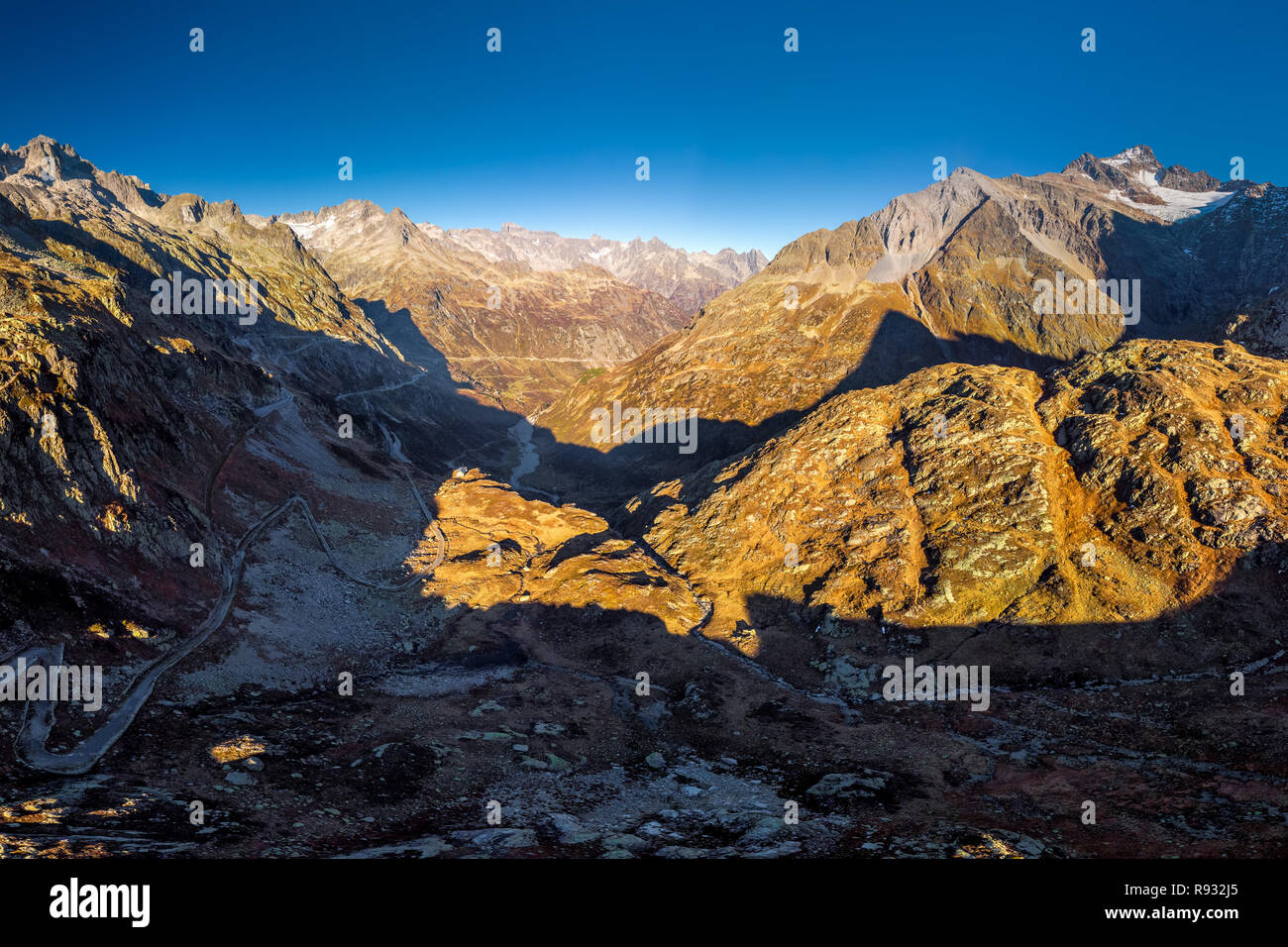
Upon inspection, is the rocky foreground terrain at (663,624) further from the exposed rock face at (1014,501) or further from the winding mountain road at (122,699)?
the exposed rock face at (1014,501)

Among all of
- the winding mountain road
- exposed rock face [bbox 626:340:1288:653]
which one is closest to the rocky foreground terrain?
the winding mountain road

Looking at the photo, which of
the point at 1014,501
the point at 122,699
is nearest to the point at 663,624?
the point at 1014,501

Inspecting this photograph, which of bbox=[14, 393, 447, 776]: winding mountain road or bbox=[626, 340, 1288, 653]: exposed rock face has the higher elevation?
bbox=[626, 340, 1288, 653]: exposed rock face

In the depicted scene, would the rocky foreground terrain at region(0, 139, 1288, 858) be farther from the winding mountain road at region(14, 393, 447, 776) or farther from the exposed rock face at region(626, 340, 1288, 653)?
the exposed rock face at region(626, 340, 1288, 653)

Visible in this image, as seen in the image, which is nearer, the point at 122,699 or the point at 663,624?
the point at 122,699

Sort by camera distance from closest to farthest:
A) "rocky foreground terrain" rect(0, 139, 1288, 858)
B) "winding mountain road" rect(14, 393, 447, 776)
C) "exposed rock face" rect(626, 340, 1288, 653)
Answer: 1. "winding mountain road" rect(14, 393, 447, 776)
2. "rocky foreground terrain" rect(0, 139, 1288, 858)
3. "exposed rock face" rect(626, 340, 1288, 653)

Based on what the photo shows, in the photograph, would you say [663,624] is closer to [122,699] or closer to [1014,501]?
[1014,501]

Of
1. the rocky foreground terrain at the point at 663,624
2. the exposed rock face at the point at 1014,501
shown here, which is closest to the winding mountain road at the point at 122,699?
the rocky foreground terrain at the point at 663,624

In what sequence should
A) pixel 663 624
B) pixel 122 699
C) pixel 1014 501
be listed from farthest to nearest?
pixel 663 624, pixel 1014 501, pixel 122 699
